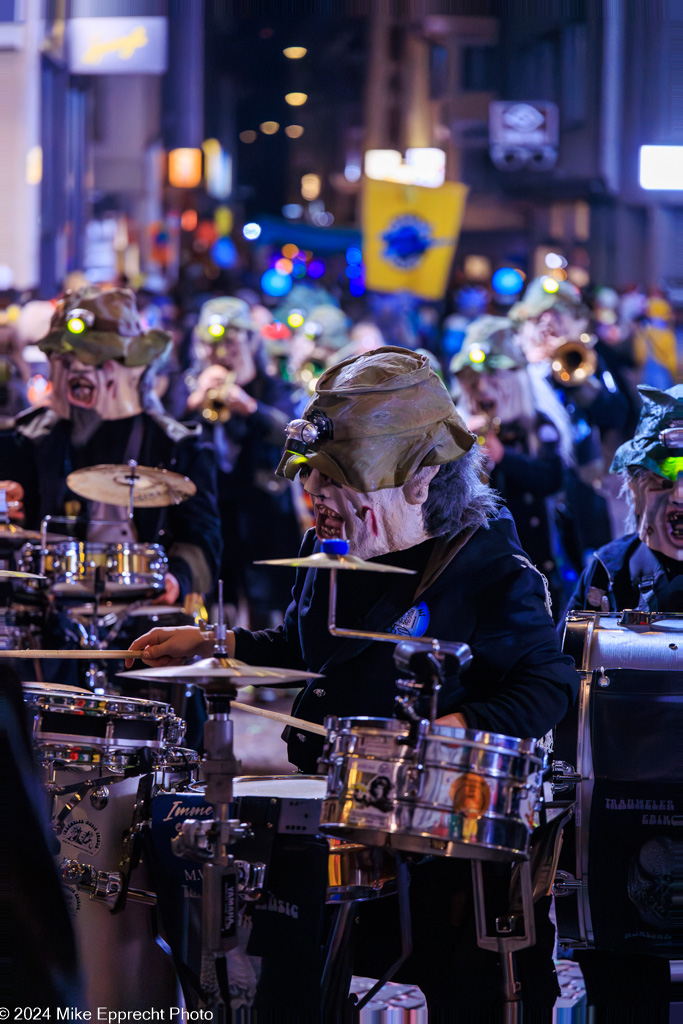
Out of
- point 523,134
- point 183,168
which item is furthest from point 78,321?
point 183,168

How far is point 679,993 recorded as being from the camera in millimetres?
3314

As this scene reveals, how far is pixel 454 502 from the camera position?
3.33m

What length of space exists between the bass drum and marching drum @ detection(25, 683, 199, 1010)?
0.96 meters

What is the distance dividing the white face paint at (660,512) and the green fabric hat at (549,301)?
18.4 feet

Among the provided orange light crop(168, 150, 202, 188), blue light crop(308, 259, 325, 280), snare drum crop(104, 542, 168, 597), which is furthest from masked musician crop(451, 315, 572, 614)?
orange light crop(168, 150, 202, 188)

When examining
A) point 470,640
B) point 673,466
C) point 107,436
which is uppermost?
point 673,466

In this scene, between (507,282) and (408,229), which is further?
(507,282)

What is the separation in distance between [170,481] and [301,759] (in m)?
1.80

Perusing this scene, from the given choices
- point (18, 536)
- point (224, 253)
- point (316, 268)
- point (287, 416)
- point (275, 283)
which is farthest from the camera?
point (224, 253)

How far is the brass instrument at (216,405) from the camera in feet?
27.8

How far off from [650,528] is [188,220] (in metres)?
22.8

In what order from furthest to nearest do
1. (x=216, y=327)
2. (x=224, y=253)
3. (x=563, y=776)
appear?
1. (x=224, y=253)
2. (x=216, y=327)
3. (x=563, y=776)

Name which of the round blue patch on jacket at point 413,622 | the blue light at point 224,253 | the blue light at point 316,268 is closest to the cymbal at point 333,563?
the round blue patch on jacket at point 413,622

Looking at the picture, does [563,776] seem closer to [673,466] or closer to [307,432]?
[307,432]
